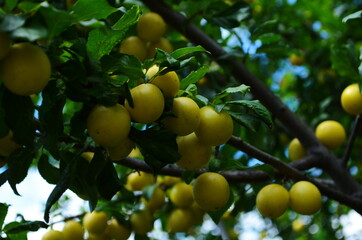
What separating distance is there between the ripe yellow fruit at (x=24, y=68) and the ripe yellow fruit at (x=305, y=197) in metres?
0.94

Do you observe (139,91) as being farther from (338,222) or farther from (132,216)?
(338,222)

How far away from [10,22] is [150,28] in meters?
1.02

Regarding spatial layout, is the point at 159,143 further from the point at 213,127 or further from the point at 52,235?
the point at 52,235

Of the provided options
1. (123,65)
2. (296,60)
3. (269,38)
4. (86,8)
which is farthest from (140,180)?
(296,60)

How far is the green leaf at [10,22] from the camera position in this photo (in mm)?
756

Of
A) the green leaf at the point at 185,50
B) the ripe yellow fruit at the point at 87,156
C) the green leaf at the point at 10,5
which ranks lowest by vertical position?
the ripe yellow fruit at the point at 87,156

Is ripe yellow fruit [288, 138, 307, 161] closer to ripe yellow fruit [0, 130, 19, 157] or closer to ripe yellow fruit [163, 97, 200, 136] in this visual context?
ripe yellow fruit [163, 97, 200, 136]

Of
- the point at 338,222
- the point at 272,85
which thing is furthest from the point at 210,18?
the point at 338,222

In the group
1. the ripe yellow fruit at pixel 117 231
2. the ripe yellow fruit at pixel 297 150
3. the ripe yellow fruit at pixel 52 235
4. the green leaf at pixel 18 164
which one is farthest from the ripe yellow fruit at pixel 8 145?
the ripe yellow fruit at pixel 297 150

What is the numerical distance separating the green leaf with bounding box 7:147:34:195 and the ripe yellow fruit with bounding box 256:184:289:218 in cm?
72

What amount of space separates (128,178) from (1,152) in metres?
0.97

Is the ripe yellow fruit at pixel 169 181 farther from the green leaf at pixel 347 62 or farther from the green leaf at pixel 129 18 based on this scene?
the green leaf at pixel 129 18

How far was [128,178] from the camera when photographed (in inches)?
82.9

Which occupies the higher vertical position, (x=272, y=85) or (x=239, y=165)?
(x=239, y=165)
